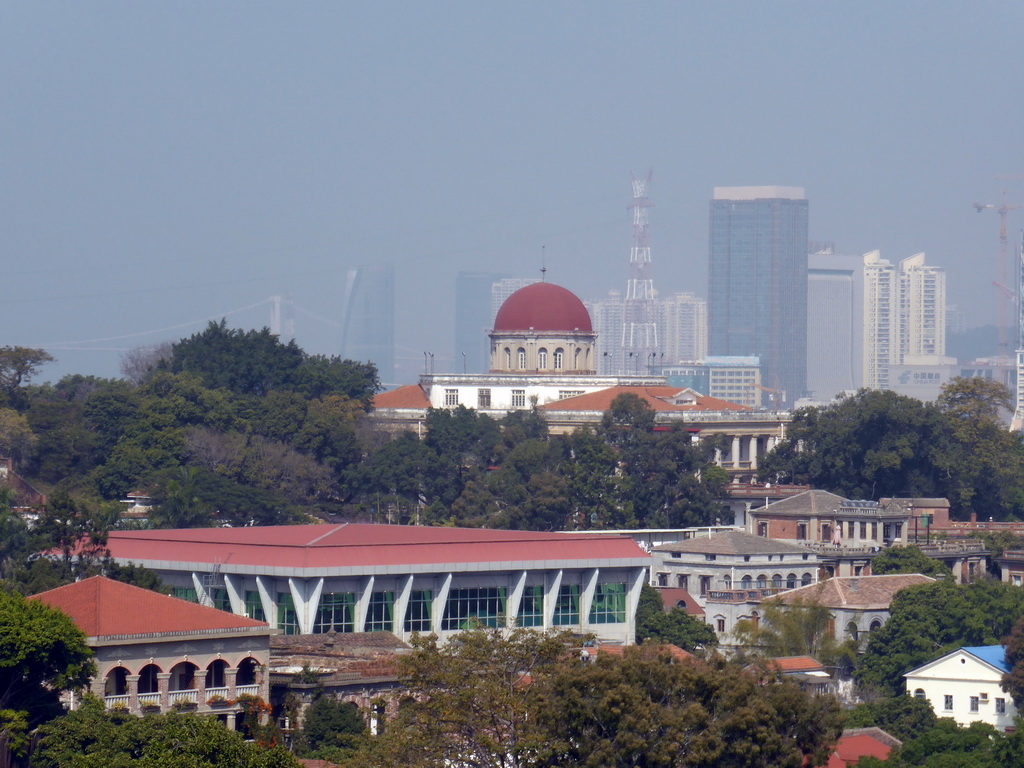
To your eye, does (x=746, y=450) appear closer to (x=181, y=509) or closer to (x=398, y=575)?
(x=181, y=509)

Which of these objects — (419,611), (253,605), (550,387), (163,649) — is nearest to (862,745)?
(419,611)

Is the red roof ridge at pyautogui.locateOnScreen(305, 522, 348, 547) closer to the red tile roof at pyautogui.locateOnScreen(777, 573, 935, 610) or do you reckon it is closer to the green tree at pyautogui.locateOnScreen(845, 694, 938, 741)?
the red tile roof at pyautogui.locateOnScreen(777, 573, 935, 610)

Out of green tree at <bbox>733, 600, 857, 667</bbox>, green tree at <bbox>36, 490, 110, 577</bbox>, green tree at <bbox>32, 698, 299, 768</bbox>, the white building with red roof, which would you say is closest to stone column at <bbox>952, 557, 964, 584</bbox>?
green tree at <bbox>733, 600, 857, 667</bbox>

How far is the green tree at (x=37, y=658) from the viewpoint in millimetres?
43375

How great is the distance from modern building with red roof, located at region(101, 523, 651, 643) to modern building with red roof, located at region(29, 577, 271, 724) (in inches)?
525

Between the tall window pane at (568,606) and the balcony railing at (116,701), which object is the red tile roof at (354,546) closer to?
the tall window pane at (568,606)

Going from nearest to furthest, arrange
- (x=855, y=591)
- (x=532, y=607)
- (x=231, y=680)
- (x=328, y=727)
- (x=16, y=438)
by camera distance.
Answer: (x=328, y=727) → (x=231, y=680) → (x=532, y=607) → (x=855, y=591) → (x=16, y=438)

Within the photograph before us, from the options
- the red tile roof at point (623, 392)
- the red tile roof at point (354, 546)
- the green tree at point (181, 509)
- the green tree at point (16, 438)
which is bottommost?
the red tile roof at point (354, 546)

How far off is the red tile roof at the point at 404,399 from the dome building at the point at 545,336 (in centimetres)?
421

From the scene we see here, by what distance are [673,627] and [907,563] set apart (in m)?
13.6

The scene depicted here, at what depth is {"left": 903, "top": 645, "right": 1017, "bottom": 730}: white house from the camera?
200 ft

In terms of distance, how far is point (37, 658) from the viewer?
4362cm

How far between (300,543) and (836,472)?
36.3 m

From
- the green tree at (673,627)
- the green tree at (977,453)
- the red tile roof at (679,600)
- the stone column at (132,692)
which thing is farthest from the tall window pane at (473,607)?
the green tree at (977,453)
